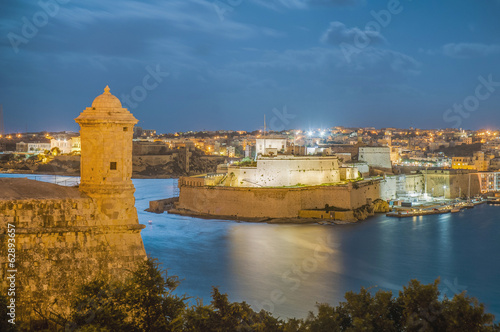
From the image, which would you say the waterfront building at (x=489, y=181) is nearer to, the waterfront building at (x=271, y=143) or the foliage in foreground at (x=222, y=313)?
the waterfront building at (x=271, y=143)

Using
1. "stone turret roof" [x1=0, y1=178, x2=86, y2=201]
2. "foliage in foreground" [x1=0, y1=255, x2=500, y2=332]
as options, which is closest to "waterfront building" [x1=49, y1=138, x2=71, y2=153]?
"foliage in foreground" [x1=0, y1=255, x2=500, y2=332]

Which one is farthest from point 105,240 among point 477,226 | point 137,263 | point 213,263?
point 477,226

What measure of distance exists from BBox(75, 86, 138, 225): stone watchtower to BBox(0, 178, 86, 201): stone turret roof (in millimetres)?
A: 158

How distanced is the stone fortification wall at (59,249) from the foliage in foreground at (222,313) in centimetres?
11

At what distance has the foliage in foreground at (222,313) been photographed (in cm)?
333

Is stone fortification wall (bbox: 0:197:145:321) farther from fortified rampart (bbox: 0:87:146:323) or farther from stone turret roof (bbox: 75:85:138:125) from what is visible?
stone turret roof (bbox: 75:85:138:125)

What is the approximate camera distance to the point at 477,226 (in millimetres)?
16031

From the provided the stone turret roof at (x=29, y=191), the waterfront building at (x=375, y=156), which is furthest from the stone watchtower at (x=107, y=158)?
the waterfront building at (x=375, y=156)

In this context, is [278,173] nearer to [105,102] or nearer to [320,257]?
[320,257]

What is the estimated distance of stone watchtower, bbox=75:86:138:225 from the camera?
3.53 meters

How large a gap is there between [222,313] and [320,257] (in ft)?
25.5

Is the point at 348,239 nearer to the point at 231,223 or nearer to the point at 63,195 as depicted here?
the point at 231,223

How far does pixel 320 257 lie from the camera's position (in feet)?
38.7

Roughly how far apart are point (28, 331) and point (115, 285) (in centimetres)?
55
